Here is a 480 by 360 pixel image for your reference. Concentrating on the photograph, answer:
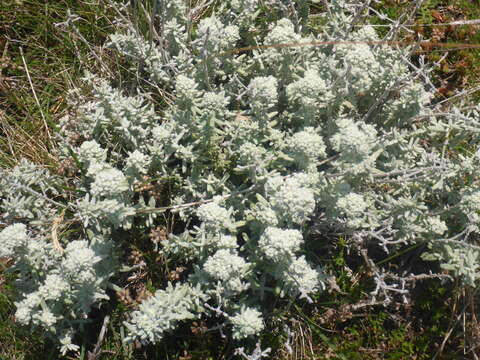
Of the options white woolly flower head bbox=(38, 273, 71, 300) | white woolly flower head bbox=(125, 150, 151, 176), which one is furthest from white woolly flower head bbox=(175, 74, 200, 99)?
white woolly flower head bbox=(38, 273, 71, 300)

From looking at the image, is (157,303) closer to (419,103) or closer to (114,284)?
(114,284)

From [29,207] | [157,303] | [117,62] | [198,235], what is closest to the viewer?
[157,303]

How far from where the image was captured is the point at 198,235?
3.57 m

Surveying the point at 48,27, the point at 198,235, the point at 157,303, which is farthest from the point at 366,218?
the point at 48,27

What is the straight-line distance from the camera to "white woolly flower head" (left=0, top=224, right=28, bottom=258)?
133 inches

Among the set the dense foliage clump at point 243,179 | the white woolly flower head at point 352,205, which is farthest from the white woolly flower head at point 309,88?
the white woolly flower head at point 352,205

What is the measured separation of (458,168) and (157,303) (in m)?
2.53

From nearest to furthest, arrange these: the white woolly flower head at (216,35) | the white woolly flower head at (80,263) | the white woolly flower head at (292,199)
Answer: the white woolly flower head at (292,199) → the white woolly flower head at (80,263) → the white woolly flower head at (216,35)

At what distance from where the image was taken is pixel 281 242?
3211mm

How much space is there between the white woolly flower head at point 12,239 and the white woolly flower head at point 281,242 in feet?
5.83

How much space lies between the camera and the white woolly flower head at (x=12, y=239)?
3.37 meters

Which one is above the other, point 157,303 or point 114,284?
point 157,303

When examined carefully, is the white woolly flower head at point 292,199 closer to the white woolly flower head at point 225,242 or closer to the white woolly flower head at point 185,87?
the white woolly flower head at point 225,242

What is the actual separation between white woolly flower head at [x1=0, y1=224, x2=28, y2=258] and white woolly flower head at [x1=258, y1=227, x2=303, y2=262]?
178 cm
